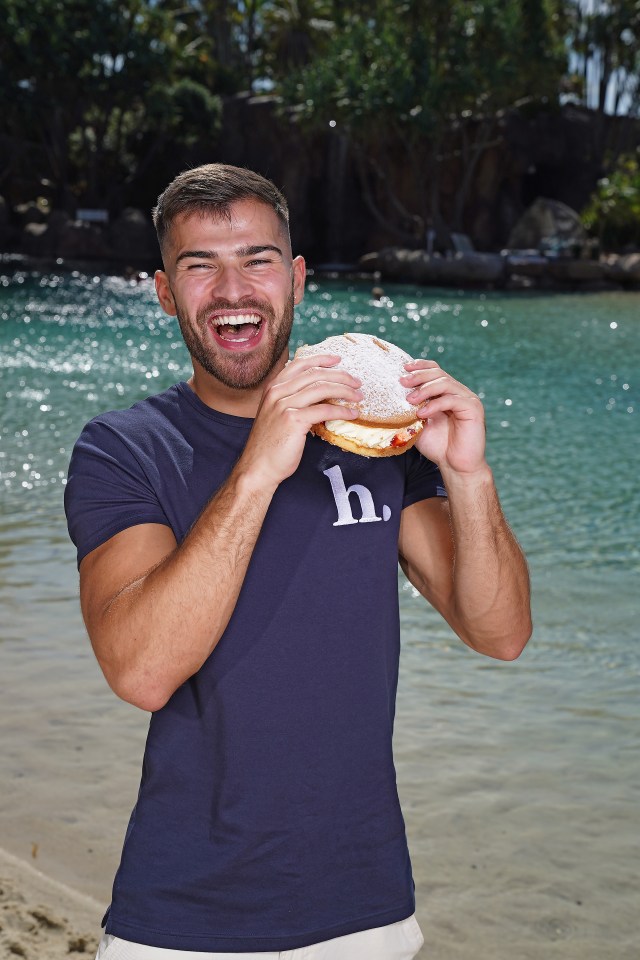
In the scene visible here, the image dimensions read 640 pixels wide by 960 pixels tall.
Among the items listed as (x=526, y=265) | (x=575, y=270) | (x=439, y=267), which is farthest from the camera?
(x=439, y=267)

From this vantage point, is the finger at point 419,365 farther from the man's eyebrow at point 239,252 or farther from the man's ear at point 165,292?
the man's ear at point 165,292

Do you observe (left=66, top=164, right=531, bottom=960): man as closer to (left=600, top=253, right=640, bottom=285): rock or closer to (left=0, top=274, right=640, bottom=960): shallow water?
(left=0, top=274, right=640, bottom=960): shallow water

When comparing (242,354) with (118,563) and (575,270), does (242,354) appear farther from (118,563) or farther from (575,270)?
(575,270)

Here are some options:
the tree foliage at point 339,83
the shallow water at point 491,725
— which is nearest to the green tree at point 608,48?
the tree foliage at point 339,83

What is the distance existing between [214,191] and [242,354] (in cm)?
31

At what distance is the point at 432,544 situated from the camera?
87.0 inches

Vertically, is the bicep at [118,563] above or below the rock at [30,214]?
above

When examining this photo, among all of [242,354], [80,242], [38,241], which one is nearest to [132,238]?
[80,242]

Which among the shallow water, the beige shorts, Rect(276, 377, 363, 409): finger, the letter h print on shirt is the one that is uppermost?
Rect(276, 377, 363, 409): finger

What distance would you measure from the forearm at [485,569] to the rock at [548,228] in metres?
36.8

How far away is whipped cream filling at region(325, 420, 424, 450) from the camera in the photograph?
200 centimetres

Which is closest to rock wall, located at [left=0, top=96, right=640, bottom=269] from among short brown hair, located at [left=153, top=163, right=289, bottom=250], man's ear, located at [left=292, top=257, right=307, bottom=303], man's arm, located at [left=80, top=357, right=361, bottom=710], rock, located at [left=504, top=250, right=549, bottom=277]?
rock, located at [left=504, top=250, right=549, bottom=277]

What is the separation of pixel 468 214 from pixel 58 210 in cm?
1658

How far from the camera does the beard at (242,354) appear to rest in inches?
81.4
